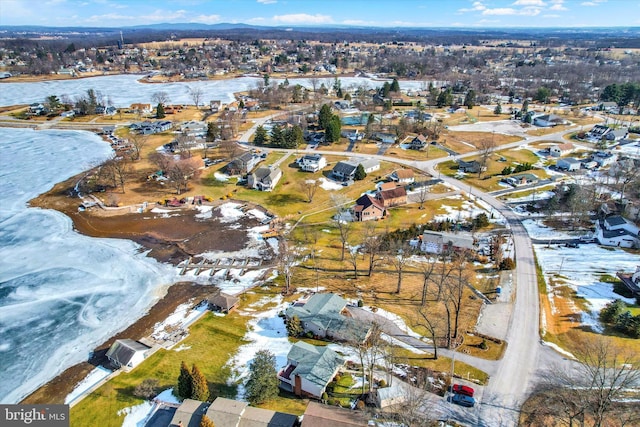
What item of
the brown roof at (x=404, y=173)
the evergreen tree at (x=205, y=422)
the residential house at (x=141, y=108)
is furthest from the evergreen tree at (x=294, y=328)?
the residential house at (x=141, y=108)

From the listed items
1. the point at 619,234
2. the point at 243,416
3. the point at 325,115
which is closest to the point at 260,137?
the point at 325,115

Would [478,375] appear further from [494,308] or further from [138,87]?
[138,87]

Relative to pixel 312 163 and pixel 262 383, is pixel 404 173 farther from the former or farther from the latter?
pixel 262 383

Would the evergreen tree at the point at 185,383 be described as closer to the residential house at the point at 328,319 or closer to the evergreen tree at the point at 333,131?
the residential house at the point at 328,319

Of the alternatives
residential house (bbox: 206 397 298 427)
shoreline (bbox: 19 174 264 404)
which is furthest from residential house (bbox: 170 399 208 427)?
shoreline (bbox: 19 174 264 404)

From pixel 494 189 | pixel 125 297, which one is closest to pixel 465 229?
pixel 494 189
